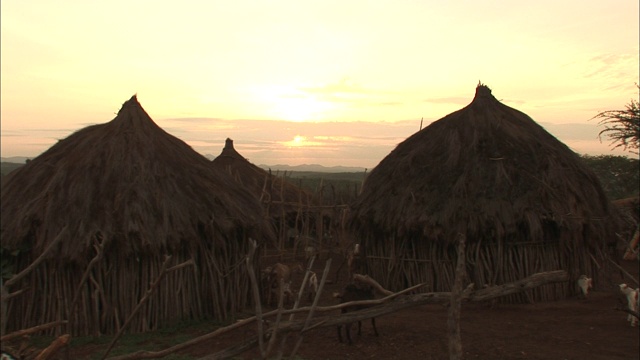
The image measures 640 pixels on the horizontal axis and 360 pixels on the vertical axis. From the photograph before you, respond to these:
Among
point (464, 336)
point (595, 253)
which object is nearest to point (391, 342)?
point (464, 336)

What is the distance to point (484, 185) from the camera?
1066 centimetres

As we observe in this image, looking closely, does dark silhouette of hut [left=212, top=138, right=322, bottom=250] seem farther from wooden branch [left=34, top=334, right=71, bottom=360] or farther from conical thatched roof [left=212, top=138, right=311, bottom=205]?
wooden branch [left=34, top=334, right=71, bottom=360]

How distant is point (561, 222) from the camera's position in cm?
1012

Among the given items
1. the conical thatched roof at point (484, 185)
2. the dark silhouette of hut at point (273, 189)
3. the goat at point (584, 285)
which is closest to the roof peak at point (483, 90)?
the conical thatched roof at point (484, 185)

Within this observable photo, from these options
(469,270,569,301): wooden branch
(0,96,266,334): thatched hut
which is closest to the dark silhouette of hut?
(0,96,266,334): thatched hut

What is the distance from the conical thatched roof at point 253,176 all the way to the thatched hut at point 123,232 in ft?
29.1

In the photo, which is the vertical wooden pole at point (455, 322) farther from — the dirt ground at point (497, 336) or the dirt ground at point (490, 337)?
the dirt ground at point (497, 336)

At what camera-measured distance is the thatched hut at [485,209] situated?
10.3 meters

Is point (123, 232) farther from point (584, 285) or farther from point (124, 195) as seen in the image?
point (584, 285)

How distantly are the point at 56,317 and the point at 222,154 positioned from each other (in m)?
12.7

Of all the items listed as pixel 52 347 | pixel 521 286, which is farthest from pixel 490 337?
pixel 52 347

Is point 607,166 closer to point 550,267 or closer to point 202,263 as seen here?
point 550,267

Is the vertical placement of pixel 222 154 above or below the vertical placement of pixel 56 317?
above

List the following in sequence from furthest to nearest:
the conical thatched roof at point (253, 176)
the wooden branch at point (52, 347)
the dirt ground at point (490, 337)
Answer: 1. the conical thatched roof at point (253, 176)
2. the dirt ground at point (490, 337)
3. the wooden branch at point (52, 347)
